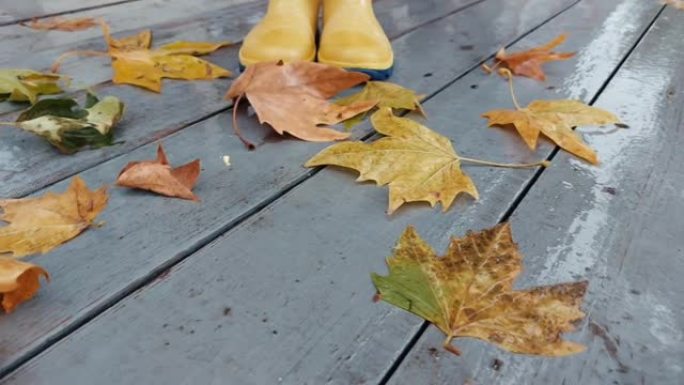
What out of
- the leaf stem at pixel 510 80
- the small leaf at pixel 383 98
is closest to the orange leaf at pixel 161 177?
the small leaf at pixel 383 98

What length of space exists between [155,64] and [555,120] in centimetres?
63

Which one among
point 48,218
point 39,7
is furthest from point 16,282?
point 39,7

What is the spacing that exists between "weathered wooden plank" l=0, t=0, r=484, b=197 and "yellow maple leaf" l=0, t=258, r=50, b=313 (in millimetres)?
193

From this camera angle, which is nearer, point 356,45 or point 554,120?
point 554,120

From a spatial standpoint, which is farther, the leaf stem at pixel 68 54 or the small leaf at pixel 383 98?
the leaf stem at pixel 68 54

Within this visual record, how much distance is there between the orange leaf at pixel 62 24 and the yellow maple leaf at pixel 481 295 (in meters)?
0.98

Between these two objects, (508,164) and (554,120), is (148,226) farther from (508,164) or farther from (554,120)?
(554,120)

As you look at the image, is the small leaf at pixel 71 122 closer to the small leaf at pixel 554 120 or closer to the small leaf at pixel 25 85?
the small leaf at pixel 25 85

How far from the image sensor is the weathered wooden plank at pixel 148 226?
45 cm

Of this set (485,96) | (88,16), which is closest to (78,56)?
(88,16)

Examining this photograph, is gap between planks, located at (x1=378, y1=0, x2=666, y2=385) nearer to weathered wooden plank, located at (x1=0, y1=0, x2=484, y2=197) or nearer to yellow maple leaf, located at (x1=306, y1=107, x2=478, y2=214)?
yellow maple leaf, located at (x1=306, y1=107, x2=478, y2=214)

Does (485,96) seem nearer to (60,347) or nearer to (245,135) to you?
(245,135)

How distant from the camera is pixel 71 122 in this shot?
0.71 meters

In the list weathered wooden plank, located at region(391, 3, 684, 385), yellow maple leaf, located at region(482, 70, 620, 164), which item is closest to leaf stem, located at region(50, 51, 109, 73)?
yellow maple leaf, located at region(482, 70, 620, 164)
